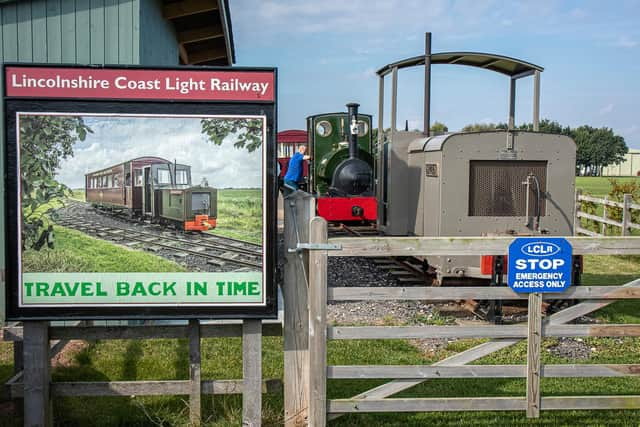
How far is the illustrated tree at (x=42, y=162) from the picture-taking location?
3.78 meters

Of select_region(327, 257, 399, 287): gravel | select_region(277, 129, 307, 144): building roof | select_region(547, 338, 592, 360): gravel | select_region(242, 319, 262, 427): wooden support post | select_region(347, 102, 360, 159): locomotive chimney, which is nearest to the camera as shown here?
select_region(242, 319, 262, 427): wooden support post

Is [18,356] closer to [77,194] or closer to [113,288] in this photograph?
[113,288]

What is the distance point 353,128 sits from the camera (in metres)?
14.3

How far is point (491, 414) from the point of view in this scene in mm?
4492

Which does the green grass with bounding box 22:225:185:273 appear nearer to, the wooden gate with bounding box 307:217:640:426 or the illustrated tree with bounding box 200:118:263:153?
the illustrated tree with bounding box 200:118:263:153

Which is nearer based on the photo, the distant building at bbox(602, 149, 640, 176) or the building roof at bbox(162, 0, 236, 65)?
the building roof at bbox(162, 0, 236, 65)

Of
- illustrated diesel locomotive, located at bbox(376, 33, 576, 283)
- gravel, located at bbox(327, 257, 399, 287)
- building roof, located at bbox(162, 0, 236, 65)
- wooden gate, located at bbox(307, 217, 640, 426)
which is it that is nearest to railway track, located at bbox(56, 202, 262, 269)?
wooden gate, located at bbox(307, 217, 640, 426)

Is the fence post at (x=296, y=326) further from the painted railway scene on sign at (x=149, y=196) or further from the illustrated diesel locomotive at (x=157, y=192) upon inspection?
the illustrated diesel locomotive at (x=157, y=192)

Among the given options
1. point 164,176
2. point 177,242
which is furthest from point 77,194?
point 177,242

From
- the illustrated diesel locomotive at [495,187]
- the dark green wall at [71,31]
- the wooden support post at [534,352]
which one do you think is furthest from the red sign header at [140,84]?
the illustrated diesel locomotive at [495,187]

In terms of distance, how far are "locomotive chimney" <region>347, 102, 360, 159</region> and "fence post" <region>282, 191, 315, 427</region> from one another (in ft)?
34.0

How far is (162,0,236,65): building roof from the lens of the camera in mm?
8445

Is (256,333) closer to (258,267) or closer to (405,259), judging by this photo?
(258,267)

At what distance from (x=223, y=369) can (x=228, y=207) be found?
86.5 inches
